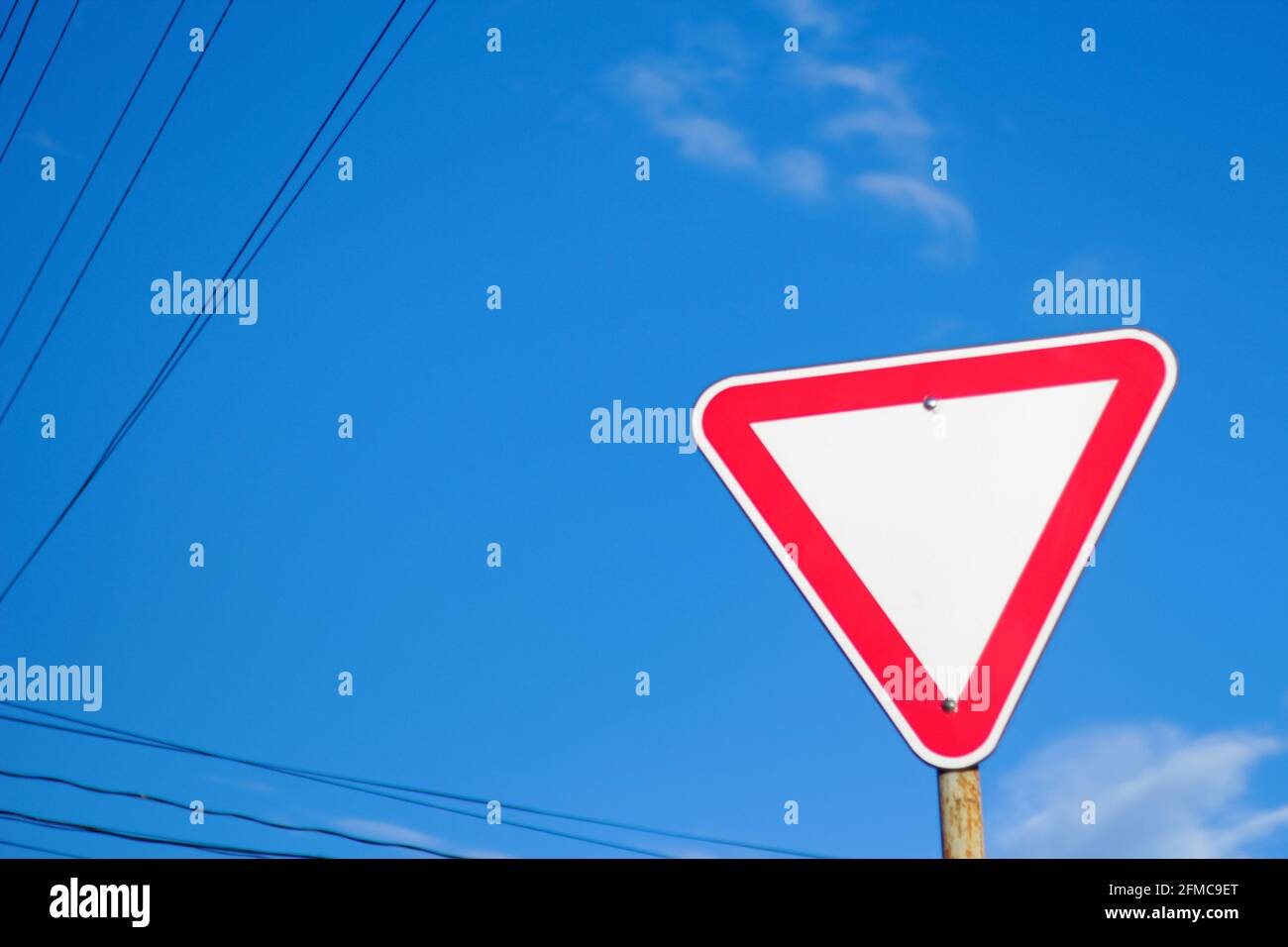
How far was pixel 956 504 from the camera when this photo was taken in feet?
4.59

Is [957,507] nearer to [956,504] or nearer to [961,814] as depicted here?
[956,504]

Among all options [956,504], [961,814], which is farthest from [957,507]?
[961,814]

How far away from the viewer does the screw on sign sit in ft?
4.43

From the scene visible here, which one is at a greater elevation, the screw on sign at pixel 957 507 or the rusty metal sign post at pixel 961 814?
the screw on sign at pixel 957 507

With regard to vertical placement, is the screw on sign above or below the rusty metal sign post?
above

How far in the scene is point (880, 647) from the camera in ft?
4.57

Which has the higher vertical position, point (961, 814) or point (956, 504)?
point (956, 504)

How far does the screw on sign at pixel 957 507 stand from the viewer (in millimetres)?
1350
